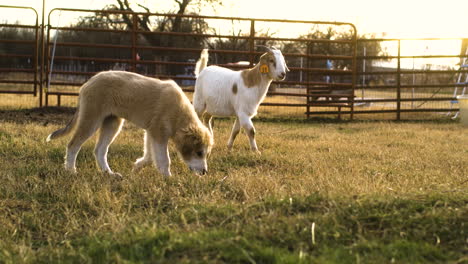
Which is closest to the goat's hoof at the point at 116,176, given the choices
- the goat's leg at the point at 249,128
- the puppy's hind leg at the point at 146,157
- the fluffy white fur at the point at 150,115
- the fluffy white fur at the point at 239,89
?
the fluffy white fur at the point at 150,115

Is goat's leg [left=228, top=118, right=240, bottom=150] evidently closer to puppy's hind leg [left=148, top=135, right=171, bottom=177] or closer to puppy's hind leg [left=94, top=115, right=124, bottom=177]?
puppy's hind leg [left=94, top=115, right=124, bottom=177]

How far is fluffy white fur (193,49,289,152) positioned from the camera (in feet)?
27.5

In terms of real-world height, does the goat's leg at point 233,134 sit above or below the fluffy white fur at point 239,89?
below

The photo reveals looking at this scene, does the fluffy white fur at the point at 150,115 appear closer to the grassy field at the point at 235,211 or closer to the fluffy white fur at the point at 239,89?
the grassy field at the point at 235,211

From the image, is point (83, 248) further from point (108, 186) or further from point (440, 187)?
point (440, 187)

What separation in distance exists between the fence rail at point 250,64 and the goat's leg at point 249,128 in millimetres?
4852

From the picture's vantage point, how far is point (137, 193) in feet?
15.5

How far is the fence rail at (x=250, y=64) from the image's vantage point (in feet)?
44.8

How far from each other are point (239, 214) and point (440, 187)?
1.86 m

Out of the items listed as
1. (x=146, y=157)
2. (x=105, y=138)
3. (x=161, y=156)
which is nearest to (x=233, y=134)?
(x=146, y=157)

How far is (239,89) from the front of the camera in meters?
8.52

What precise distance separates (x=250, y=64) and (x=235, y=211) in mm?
10262

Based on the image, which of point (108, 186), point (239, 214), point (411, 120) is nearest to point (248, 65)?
point (411, 120)

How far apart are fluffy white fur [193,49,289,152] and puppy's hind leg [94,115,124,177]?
7.72 feet
